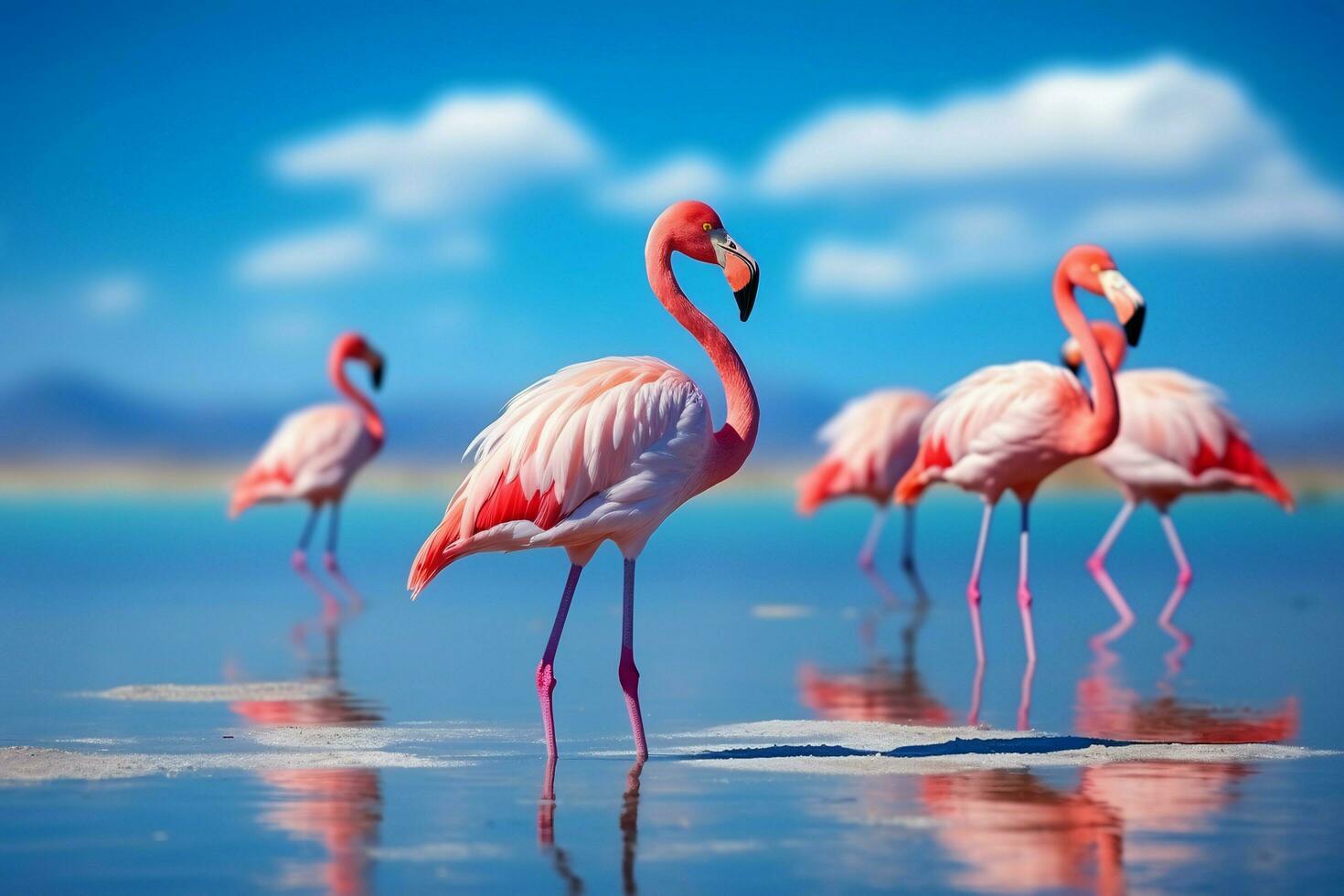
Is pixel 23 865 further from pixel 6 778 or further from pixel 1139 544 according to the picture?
pixel 1139 544

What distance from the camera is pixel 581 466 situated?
5641 mm

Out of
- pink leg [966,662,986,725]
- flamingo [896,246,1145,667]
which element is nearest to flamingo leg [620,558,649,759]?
pink leg [966,662,986,725]

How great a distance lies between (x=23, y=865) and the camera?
4082mm

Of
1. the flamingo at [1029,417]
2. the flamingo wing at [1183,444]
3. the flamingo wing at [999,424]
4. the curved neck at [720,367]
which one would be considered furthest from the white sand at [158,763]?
the flamingo wing at [1183,444]

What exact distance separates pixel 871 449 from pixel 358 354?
6.31 meters

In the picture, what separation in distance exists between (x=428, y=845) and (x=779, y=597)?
979 centimetres

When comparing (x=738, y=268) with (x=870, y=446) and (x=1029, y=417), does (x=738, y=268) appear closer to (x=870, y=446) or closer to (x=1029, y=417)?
(x=1029, y=417)

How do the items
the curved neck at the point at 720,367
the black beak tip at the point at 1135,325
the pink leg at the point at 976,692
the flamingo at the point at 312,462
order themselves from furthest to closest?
the flamingo at the point at 312,462, the black beak tip at the point at 1135,325, the pink leg at the point at 976,692, the curved neck at the point at 720,367

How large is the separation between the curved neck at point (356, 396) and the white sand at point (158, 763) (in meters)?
10.4

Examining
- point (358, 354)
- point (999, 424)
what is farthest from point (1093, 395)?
point (358, 354)

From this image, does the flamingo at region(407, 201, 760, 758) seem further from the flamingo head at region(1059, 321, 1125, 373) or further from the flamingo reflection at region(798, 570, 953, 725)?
the flamingo head at region(1059, 321, 1125, 373)

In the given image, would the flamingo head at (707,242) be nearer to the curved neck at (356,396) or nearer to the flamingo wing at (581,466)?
the flamingo wing at (581,466)

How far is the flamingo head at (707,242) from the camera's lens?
6031 millimetres

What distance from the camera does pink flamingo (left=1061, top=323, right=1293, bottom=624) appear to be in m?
11.7
